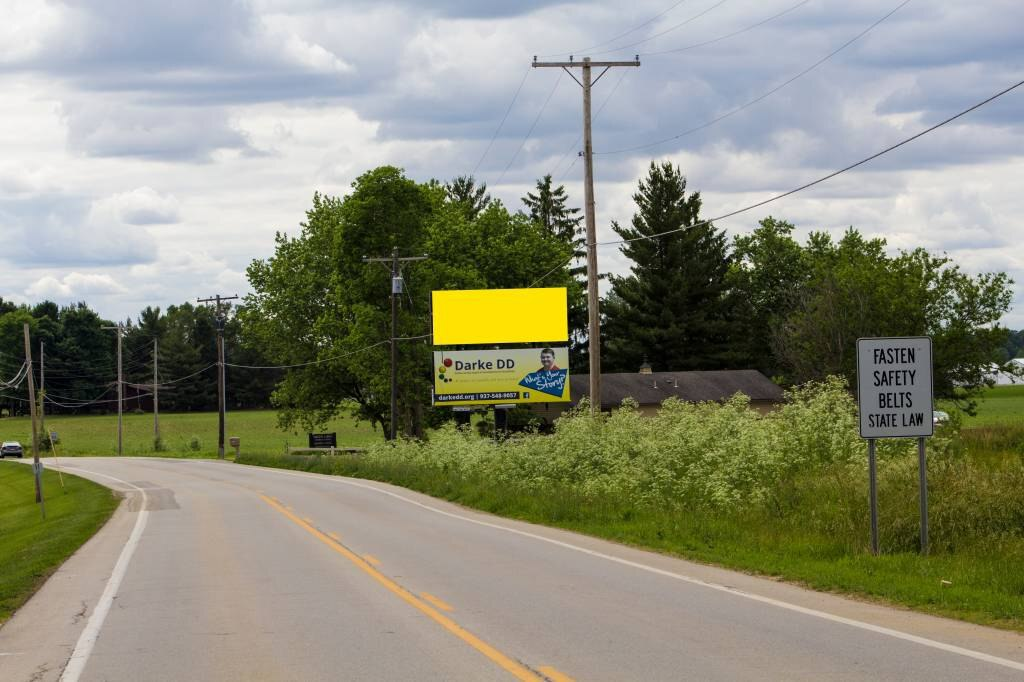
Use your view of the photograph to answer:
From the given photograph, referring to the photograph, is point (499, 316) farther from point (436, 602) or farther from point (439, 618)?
point (439, 618)

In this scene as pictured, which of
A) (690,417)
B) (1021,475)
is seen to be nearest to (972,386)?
(690,417)

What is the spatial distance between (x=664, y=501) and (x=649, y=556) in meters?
5.72

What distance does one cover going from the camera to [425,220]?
6762cm

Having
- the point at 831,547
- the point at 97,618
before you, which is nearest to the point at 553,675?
the point at 97,618

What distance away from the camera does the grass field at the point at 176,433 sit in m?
89.5

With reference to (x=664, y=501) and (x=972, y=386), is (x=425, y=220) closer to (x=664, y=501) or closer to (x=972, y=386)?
(x=972, y=386)

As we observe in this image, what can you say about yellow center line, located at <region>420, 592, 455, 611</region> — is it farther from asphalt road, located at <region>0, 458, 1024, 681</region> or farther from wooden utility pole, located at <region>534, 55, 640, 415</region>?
wooden utility pole, located at <region>534, 55, 640, 415</region>

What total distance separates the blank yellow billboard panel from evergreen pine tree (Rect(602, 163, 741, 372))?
1156 inches

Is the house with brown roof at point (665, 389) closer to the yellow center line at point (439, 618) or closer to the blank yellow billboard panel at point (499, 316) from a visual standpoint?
the blank yellow billboard panel at point (499, 316)

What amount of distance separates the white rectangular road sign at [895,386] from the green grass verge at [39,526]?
10214 millimetres

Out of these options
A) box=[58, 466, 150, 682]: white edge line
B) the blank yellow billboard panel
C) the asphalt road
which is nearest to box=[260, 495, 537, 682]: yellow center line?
the asphalt road

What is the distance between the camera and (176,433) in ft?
362

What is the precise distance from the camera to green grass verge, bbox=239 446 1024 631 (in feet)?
39.3

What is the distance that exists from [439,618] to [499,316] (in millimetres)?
42189
